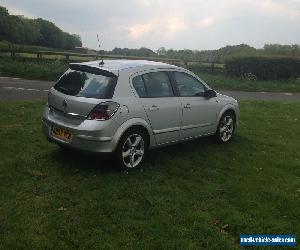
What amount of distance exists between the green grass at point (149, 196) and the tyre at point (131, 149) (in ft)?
0.57

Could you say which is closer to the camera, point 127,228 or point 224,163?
point 127,228

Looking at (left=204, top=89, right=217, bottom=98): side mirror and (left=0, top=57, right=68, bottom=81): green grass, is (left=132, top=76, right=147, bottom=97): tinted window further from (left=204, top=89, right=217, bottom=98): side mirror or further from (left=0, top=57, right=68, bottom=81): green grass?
(left=0, top=57, right=68, bottom=81): green grass

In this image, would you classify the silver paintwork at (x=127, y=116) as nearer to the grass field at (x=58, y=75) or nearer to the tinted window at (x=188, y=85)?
the tinted window at (x=188, y=85)

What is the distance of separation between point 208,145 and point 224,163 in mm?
1139

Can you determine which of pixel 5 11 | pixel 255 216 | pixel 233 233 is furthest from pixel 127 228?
pixel 5 11

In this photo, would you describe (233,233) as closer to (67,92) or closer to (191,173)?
(191,173)

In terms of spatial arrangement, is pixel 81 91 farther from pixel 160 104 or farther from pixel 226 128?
pixel 226 128

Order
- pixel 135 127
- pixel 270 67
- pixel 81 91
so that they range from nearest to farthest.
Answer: pixel 81 91 → pixel 135 127 → pixel 270 67

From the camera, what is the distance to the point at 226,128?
890 cm

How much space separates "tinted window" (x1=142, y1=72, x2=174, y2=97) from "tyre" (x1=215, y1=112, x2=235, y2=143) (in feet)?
5.92

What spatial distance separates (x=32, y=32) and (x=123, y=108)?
63.6m

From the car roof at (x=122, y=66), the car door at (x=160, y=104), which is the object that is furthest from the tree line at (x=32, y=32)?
the car door at (x=160, y=104)

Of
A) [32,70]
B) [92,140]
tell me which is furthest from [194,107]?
[32,70]

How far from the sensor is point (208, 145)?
28.3 feet
